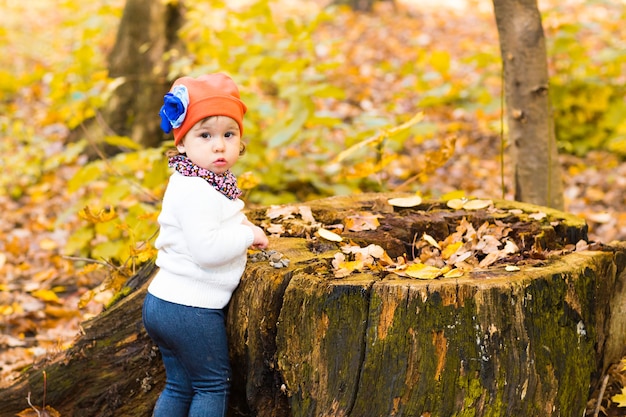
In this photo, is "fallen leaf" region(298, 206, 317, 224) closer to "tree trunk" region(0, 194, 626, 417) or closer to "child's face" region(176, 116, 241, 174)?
"tree trunk" region(0, 194, 626, 417)

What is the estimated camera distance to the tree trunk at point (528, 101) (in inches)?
148

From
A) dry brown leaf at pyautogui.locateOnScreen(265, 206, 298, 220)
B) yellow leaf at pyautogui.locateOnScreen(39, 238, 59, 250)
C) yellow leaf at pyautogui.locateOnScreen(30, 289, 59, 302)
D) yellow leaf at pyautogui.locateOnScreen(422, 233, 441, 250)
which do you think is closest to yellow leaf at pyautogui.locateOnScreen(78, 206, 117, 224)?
dry brown leaf at pyautogui.locateOnScreen(265, 206, 298, 220)

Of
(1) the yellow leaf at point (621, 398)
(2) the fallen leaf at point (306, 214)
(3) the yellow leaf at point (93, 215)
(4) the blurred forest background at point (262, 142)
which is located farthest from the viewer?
(4) the blurred forest background at point (262, 142)

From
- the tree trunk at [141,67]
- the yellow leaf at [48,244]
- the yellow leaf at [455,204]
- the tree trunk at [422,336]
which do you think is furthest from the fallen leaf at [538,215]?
the tree trunk at [141,67]

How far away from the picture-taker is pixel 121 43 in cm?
687

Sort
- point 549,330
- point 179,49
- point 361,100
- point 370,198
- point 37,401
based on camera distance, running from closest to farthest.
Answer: point 549,330, point 37,401, point 370,198, point 179,49, point 361,100

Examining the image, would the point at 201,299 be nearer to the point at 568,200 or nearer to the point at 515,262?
the point at 515,262

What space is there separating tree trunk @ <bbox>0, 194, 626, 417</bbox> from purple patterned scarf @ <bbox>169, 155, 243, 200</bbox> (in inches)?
11.3

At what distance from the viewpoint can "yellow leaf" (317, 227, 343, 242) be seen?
2.66 meters

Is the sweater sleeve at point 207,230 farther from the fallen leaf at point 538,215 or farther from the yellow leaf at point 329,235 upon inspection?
the fallen leaf at point 538,215

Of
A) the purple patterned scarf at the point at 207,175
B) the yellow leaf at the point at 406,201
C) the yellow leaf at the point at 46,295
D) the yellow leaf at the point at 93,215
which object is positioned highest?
the purple patterned scarf at the point at 207,175

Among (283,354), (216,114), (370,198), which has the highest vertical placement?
(216,114)

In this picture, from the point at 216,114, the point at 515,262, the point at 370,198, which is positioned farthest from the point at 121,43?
the point at 515,262

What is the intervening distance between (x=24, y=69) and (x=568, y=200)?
7677 millimetres
